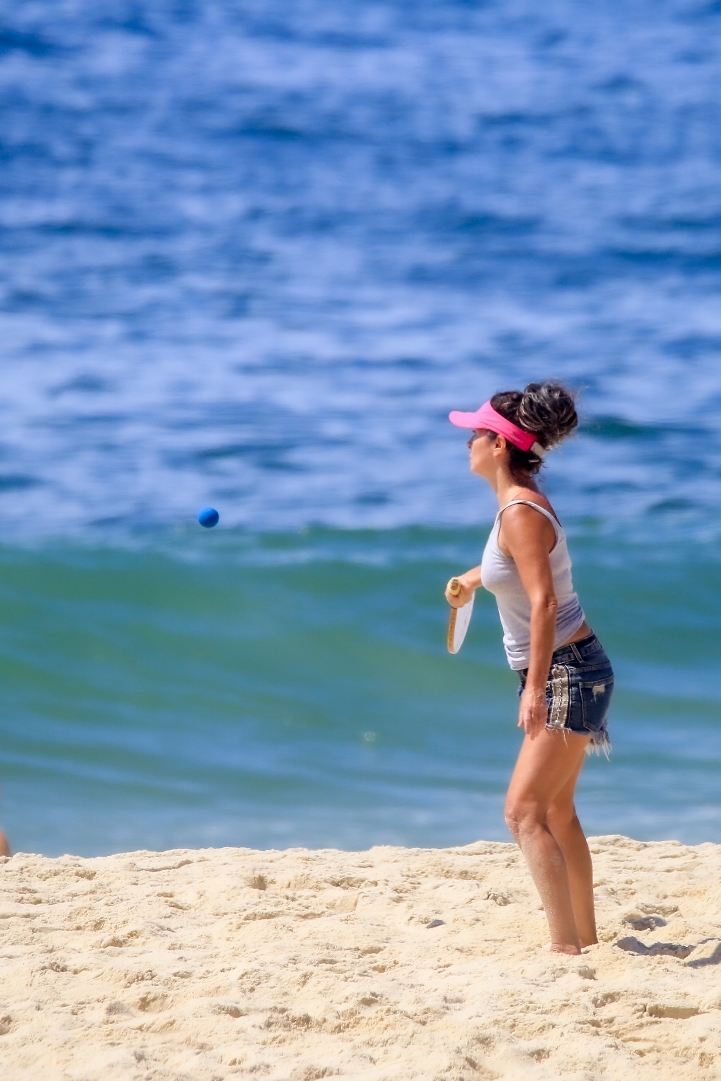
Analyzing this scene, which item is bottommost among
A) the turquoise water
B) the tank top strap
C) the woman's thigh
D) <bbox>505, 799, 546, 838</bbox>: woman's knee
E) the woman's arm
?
<bbox>505, 799, 546, 838</bbox>: woman's knee

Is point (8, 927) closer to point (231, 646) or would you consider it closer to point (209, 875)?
point (209, 875)

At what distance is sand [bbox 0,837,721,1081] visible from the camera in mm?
3041

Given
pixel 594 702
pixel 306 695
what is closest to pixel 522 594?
pixel 594 702

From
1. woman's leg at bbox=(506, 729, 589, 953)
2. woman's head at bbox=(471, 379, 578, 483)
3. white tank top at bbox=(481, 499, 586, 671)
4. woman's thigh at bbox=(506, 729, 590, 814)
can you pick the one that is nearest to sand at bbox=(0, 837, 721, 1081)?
woman's leg at bbox=(506, 729, 589, 953)

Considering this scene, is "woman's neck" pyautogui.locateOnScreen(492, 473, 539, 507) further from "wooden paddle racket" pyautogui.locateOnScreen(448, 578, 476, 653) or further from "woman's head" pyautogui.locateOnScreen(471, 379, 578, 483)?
"wooden paddle racket" pyautogui.locateOnScreen(448, 578, 476, 653)

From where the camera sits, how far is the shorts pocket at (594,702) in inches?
147

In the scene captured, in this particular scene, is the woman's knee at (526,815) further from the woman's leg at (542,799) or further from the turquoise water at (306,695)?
the turquoise water at (306,695)

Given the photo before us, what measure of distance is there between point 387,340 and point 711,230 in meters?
7.49

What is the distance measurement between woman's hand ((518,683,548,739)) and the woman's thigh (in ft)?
0.14

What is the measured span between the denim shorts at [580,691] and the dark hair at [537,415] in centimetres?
60

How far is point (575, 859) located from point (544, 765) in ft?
1.58

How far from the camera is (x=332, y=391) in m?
17.7

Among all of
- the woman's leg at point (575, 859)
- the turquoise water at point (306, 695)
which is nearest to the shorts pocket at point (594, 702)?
the woman's leg at point (575, 859)

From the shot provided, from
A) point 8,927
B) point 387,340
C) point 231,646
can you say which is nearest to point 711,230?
point 387,340
